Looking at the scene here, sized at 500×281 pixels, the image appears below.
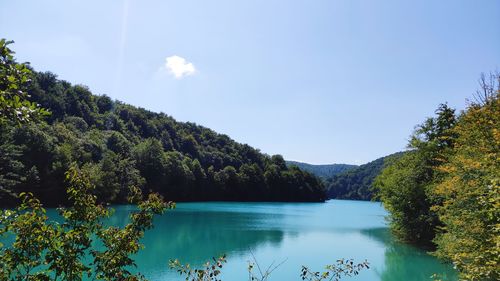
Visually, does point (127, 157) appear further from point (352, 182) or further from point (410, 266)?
point (352, 182)

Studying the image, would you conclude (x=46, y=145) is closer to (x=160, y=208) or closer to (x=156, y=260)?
(x=156, y=260)

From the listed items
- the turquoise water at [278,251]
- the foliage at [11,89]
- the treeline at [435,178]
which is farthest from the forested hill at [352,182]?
the foliage at [11,89]

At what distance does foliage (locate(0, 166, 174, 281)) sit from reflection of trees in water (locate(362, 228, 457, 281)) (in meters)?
13.7

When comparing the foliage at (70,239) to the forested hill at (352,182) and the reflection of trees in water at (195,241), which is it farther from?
the forested hill at (352,182)

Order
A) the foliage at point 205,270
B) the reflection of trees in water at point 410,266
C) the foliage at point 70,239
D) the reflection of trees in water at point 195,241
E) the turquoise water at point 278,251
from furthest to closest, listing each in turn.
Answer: the reflection of trees in water at point 195,241 → the turquoise water at point 278,251 → the reflection of trees in water at point 410,266 → the foliage at point 205,270 → the foliage at point 70,239

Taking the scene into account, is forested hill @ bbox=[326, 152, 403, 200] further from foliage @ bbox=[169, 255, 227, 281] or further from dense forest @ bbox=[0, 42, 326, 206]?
foliage @ bbox=[169, 255, 227, 281]


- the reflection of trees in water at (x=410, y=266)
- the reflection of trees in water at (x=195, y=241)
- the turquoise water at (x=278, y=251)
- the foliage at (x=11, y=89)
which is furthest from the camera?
the reflection of trees in water at (x=195, y=241)

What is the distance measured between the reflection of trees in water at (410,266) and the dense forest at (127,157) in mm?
21459

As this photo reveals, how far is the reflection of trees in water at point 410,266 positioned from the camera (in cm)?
1617

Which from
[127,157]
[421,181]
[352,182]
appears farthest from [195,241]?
[352,182]

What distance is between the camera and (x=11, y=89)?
8.57ft

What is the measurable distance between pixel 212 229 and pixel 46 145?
26.5m

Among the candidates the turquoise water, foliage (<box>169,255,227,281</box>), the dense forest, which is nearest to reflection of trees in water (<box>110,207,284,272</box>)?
the turquoise water

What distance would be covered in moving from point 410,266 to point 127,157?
56.7m
